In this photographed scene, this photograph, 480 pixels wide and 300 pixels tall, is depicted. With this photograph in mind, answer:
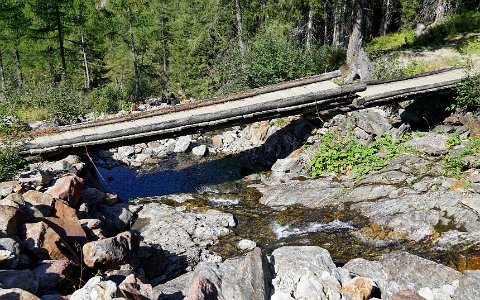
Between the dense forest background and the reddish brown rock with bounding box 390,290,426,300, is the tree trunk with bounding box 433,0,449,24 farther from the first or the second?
the reddish brown rock with bounding box 390,290,426,300

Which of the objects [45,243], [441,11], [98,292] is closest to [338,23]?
[441,11]

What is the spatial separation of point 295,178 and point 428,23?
22.2m

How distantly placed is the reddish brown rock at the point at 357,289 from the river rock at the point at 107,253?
438 cm

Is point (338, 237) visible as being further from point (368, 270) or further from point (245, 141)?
point (245, 141)

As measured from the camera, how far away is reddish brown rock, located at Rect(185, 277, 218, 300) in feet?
21.2

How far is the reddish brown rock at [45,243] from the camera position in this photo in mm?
7695

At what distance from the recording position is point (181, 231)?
37.2 feet

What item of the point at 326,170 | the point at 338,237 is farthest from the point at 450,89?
the point at 338,237

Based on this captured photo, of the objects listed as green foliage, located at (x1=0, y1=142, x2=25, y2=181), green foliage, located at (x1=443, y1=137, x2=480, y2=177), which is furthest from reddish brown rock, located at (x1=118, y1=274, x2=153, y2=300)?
green foliage, located at (x1=443, y1=137, x2=480, y2=177)

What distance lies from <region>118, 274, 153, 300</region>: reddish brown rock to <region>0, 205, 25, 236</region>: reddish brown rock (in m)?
2.63

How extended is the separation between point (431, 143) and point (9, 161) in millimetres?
13258

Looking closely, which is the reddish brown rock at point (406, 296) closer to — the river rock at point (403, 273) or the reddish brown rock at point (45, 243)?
the river rock at point (403, 273)

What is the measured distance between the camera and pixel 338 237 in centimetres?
1080

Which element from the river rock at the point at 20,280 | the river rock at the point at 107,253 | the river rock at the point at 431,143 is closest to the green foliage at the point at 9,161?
the river rock at the point at 107,253
